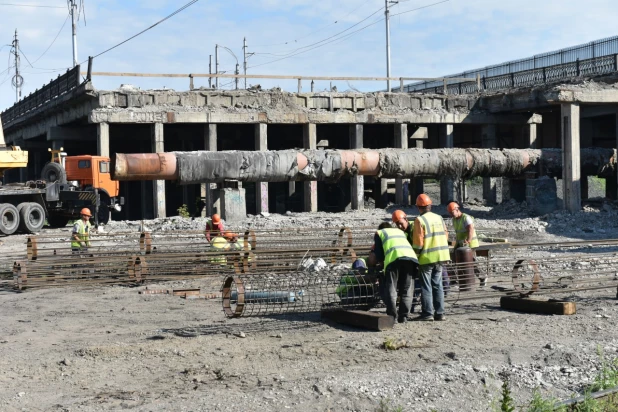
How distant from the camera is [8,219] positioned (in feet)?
77.2

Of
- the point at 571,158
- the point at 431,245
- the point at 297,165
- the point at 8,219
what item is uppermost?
the point at 571,158

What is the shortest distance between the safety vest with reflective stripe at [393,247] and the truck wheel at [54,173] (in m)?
18.9

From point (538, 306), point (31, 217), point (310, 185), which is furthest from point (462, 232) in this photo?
point (310, 185)

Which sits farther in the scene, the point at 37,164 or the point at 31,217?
the point at 37,164

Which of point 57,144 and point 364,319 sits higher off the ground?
point 57,144

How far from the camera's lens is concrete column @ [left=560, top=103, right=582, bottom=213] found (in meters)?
22.9

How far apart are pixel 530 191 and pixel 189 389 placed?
18650 millimetres

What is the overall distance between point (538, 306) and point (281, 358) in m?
4.15

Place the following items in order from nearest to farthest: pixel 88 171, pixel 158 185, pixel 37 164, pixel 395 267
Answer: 1. pixel 395 267
2. pixel 88 171
3. pixel 158 185
4. pixel 37 164

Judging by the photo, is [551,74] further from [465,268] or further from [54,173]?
[465,268]

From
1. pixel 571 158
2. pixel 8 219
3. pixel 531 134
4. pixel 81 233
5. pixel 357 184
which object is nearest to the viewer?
pixel 81 233

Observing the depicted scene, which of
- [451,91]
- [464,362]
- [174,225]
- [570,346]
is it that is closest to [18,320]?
[464,362]

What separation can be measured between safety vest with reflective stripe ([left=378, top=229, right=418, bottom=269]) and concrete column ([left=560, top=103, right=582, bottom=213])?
15155 mm

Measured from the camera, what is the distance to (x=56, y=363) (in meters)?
7.90
